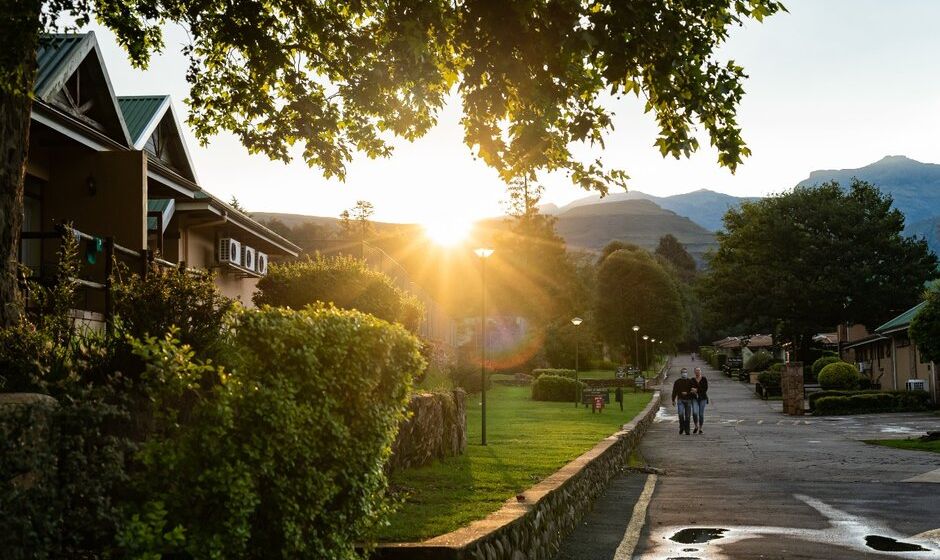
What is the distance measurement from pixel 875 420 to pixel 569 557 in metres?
27.9

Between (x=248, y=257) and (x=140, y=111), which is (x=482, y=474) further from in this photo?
(x=248, y=257)

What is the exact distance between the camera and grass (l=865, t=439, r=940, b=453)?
69.9 ft

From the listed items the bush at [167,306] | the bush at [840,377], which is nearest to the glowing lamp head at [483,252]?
the bush at [167,306]

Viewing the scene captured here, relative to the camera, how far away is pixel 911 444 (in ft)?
73.8

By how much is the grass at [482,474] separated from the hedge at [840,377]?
28.1 meters

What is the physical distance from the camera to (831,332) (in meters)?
98.4

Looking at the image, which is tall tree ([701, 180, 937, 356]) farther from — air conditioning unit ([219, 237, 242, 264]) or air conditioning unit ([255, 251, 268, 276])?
air conditioning unit ([219, 237, 242, 264])

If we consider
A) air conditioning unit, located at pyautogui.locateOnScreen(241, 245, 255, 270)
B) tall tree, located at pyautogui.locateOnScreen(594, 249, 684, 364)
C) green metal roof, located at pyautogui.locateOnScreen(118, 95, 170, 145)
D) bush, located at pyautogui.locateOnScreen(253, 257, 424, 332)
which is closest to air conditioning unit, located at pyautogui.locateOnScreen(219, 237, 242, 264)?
air conditioning unit, located at pyautogui.locateOnScreen(241, 245, 255, 270)

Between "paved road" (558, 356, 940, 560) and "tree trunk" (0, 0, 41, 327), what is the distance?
5448 millimetres

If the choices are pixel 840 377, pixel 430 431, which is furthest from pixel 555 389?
pixel 430 431

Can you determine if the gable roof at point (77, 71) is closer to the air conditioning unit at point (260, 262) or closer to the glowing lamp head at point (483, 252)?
the air conditioning unit at point (260, 262)

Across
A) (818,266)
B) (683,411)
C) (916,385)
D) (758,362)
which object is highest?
(818,266)

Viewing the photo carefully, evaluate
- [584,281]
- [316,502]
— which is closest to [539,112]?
[316,502]

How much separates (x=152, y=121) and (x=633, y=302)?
7170cm
